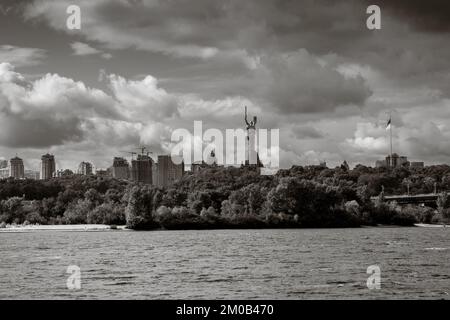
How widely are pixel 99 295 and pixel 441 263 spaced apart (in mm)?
37422

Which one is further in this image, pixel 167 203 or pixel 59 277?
pixel 167 203

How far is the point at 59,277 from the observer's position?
187 ft

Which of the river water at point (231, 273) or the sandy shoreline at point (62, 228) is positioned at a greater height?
the river water at point (231, 273)

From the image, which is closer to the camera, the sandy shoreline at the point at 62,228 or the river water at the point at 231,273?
the river water at the point at 231,273

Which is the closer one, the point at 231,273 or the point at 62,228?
the point at 231,273

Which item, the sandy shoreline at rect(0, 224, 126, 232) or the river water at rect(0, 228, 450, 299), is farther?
the sandy shoreline at rect(0, 224, 126, 232)

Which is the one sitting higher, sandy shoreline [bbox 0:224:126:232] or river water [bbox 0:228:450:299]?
river water [bbox 0:228:450:299]

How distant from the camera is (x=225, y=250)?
88000 mm

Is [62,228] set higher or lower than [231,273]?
lower
